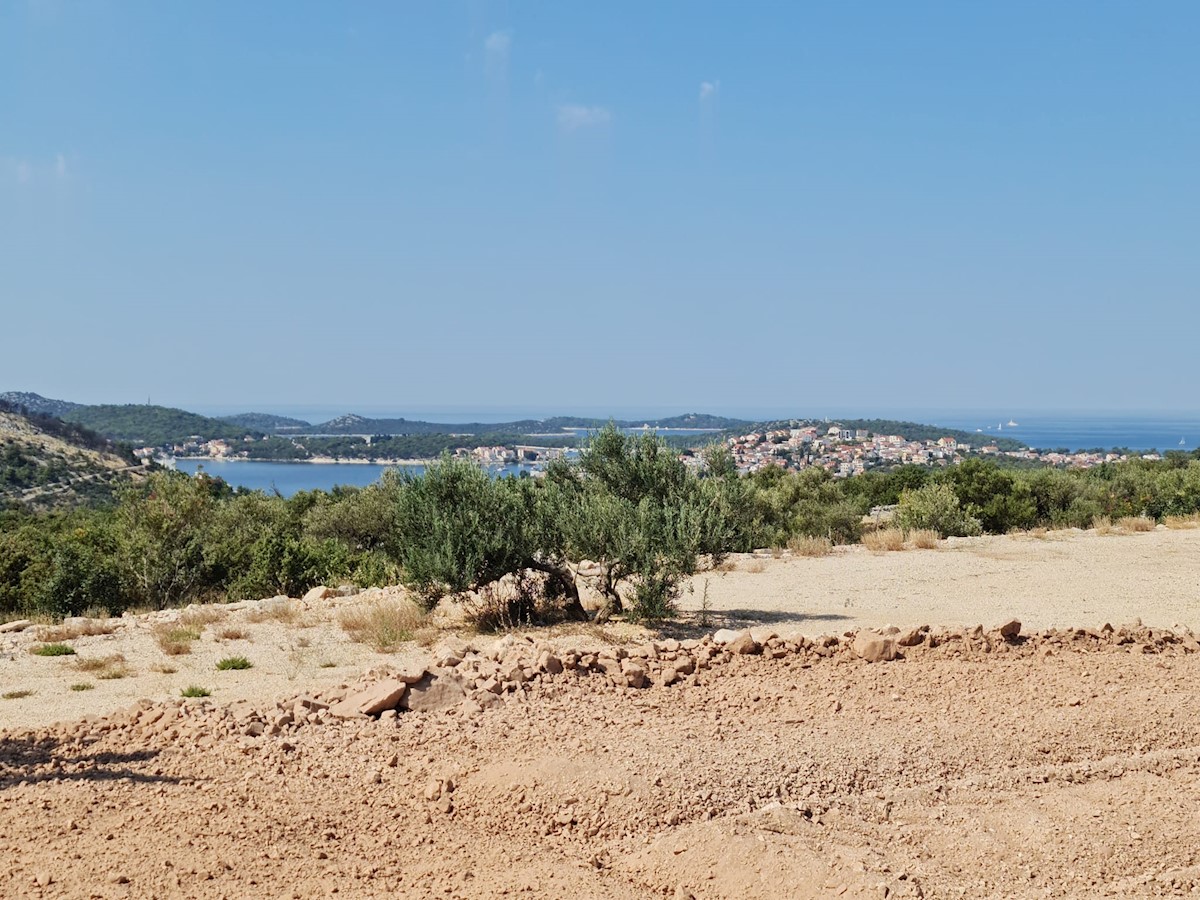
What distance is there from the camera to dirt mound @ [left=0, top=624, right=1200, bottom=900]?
5215 mm

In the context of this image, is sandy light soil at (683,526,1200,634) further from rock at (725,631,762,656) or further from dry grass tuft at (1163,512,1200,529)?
rock at (725,631,762,656)

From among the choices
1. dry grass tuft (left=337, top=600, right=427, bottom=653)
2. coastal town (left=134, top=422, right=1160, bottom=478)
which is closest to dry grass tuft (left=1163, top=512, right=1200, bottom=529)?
coastal town (left=134, top=422, right=1160, bottom=478)

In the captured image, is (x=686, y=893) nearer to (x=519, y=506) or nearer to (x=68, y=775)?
(x=68, y=775)

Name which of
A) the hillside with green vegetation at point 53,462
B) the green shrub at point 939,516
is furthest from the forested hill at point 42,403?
the green shrub at point 939,516

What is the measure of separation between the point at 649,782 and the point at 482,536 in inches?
276

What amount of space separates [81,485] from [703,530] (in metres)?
68.2

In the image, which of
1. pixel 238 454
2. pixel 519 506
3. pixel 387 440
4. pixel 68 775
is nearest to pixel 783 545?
pixel 519 506

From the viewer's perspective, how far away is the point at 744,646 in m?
9.57

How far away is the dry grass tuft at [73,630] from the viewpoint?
42.7 feet

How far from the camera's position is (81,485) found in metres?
A: 68.9

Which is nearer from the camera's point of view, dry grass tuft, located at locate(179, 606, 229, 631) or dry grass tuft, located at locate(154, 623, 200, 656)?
dry grass tuft, located at locate(154, 623, 200, 656)

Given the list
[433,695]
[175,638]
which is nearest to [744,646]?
[433,695]

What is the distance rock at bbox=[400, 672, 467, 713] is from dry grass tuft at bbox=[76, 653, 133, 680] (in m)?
4.65

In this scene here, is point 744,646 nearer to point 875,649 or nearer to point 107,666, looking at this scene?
point 875,649
